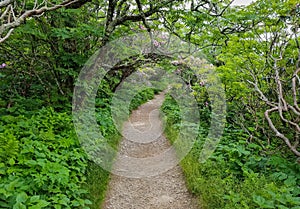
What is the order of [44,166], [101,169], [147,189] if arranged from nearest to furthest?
[44,166]
[147,189]
[101,169]

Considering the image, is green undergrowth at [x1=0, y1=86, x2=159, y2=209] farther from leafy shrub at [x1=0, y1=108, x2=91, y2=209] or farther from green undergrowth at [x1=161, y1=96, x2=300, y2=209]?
green undergrowth at [x1=161, y1=96, x2=300, y2=209]

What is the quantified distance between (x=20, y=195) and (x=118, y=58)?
500 centimetres

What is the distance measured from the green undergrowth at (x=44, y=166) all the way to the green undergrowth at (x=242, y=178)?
1.52 metres

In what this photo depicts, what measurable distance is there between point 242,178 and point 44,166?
268 cm

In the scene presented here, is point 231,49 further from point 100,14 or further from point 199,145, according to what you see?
point 100,14

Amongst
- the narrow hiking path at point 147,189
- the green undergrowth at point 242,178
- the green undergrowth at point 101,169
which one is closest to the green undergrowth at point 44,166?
the green undergrowth at point 101,169

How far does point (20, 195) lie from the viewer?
2.49 meters

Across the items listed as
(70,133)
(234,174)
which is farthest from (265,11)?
(70,133)

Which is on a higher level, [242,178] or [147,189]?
[242,178]

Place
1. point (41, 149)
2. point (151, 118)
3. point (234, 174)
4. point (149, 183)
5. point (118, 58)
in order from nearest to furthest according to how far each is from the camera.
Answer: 1. point (41, 149)
2. point (234, 174)
3. point (149, 183)
4. point (118, 58)
5. point (151, 118)

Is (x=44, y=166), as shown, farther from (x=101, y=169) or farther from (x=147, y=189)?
(x=147, y=189)

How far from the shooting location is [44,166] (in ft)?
10.3

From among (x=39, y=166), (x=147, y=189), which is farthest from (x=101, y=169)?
(x=39, y=166)

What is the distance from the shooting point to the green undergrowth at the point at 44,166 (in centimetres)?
278
